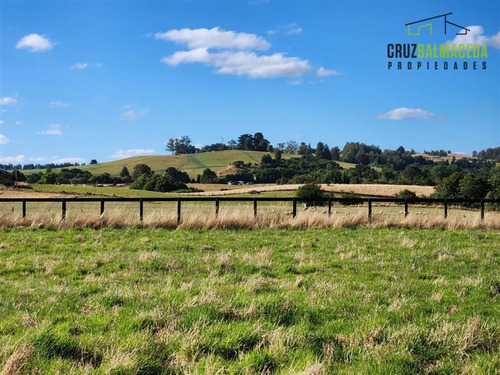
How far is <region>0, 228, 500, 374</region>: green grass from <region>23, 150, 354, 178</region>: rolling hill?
13911 cm

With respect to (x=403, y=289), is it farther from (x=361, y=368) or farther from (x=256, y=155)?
(x=256, y=155)

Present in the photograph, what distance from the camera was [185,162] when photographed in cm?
16838

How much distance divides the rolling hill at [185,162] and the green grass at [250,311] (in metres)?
139

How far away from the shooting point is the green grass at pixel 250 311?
14.4 ft

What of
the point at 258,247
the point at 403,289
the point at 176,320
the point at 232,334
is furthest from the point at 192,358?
the point at 258,247

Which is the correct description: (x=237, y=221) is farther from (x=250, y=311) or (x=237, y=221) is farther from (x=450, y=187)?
(x=450, y=187)

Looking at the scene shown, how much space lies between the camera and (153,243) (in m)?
13.3

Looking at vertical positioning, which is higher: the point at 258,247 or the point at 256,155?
the point at 256,155

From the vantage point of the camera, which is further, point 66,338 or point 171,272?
point 171,272

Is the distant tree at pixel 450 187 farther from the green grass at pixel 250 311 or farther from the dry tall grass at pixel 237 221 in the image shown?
the green grass at pixel 250 311

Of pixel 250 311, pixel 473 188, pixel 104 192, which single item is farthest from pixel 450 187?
pixel 250 311

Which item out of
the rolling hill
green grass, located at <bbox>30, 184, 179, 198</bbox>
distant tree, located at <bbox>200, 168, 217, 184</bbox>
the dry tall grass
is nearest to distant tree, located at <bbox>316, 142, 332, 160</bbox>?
the rolling hill

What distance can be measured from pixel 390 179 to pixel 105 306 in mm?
118550

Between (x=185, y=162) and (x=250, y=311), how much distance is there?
165 m
